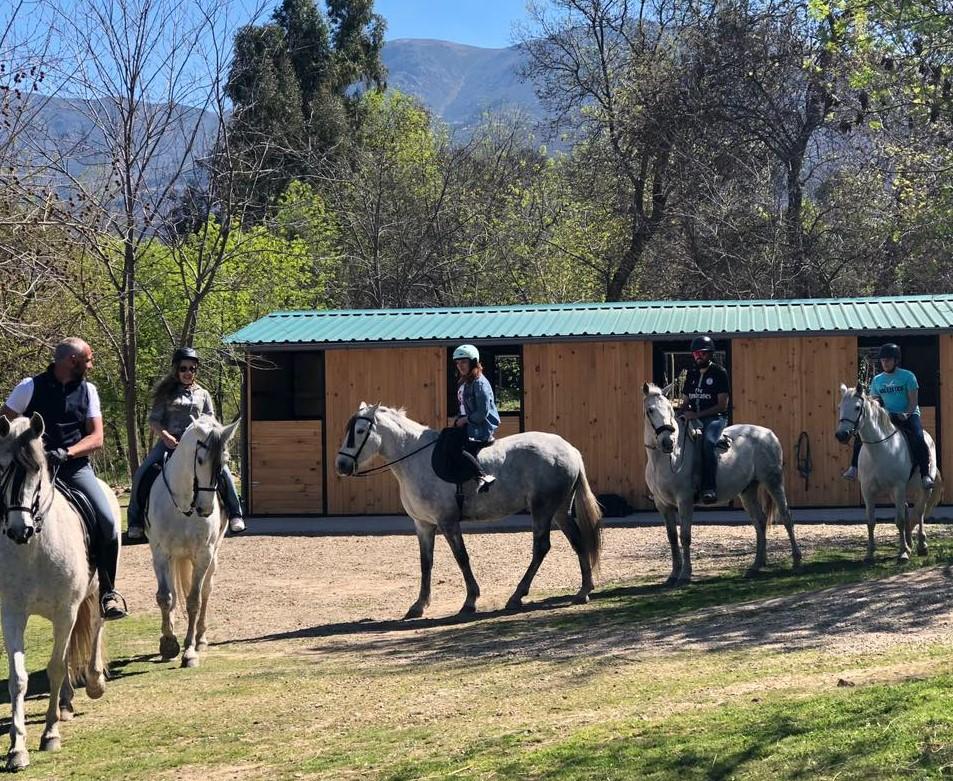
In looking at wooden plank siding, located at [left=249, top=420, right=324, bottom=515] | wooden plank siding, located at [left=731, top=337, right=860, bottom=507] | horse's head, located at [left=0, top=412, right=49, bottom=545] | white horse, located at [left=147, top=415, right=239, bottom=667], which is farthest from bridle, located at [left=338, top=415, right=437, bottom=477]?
wooden plank siding, located at [left=731, top=337, right=860, bottom=507]

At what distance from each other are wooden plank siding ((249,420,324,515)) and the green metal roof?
1.57 metres

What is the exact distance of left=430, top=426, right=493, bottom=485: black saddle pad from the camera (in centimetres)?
1169

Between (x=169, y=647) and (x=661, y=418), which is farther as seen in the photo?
(x=661, y=418)

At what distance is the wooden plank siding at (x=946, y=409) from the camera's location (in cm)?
1922

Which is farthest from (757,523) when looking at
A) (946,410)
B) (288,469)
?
(288,469)

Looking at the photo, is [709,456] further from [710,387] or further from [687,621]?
[687,621]

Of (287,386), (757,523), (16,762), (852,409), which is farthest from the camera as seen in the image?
(287,386)

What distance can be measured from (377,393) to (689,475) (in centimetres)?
876

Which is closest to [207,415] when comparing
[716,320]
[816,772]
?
[816,772]

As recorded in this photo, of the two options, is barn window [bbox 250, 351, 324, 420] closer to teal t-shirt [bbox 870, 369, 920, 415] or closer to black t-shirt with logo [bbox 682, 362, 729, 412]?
black t-shirt with logo [bbox 682, 362, 729, 412]

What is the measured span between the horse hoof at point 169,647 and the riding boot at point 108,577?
1949 millimetres

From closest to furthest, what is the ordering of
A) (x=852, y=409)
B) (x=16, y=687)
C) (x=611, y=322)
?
(x=16, y=687), (x=852, y=409), (x=611, y=322)

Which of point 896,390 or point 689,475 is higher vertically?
point 896,390

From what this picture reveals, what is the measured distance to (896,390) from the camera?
13.6 meters
